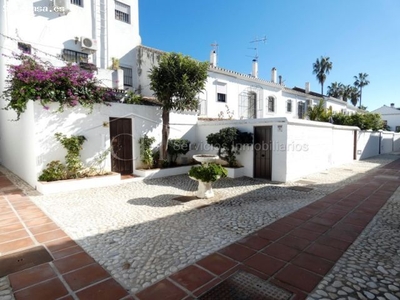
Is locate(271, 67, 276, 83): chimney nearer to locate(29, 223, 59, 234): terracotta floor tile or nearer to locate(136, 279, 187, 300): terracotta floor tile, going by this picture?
locate(29, 223, 59, 234): terracotta floor tile

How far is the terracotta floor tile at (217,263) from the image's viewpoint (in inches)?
127

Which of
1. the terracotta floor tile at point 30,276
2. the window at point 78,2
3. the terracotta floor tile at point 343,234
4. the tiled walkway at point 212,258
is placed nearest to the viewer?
the tiled walkway at point 212,258

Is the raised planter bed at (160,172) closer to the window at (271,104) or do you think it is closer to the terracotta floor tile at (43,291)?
the terracotta floor tile at (43,291)

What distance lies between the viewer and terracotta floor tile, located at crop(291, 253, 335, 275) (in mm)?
3240

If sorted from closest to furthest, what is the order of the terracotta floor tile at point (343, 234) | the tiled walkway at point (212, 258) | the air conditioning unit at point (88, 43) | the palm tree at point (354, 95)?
the tiled walkway at point (212, 258) → the terracotta floor tile at point (343, 234) → the air conditioning unit at point (88, 43) → the palm tree at point (354, 95)

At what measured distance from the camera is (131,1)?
15.9m

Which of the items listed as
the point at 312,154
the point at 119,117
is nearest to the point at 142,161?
the point at 119,117

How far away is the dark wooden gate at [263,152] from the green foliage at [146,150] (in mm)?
4727

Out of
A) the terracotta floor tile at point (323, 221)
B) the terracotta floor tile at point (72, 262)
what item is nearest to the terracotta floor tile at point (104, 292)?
the terracotta floor tile at point (72, 262)

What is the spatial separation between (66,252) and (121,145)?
6551 mm

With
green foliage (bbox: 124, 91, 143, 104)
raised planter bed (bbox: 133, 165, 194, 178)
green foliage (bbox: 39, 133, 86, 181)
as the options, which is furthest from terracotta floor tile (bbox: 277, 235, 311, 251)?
green foliage (bbox: 124, 91, 143, 104)

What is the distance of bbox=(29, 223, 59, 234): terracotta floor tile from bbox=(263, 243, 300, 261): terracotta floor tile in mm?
4271

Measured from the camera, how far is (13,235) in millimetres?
4445

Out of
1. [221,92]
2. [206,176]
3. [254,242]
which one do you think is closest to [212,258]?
[254,242]
